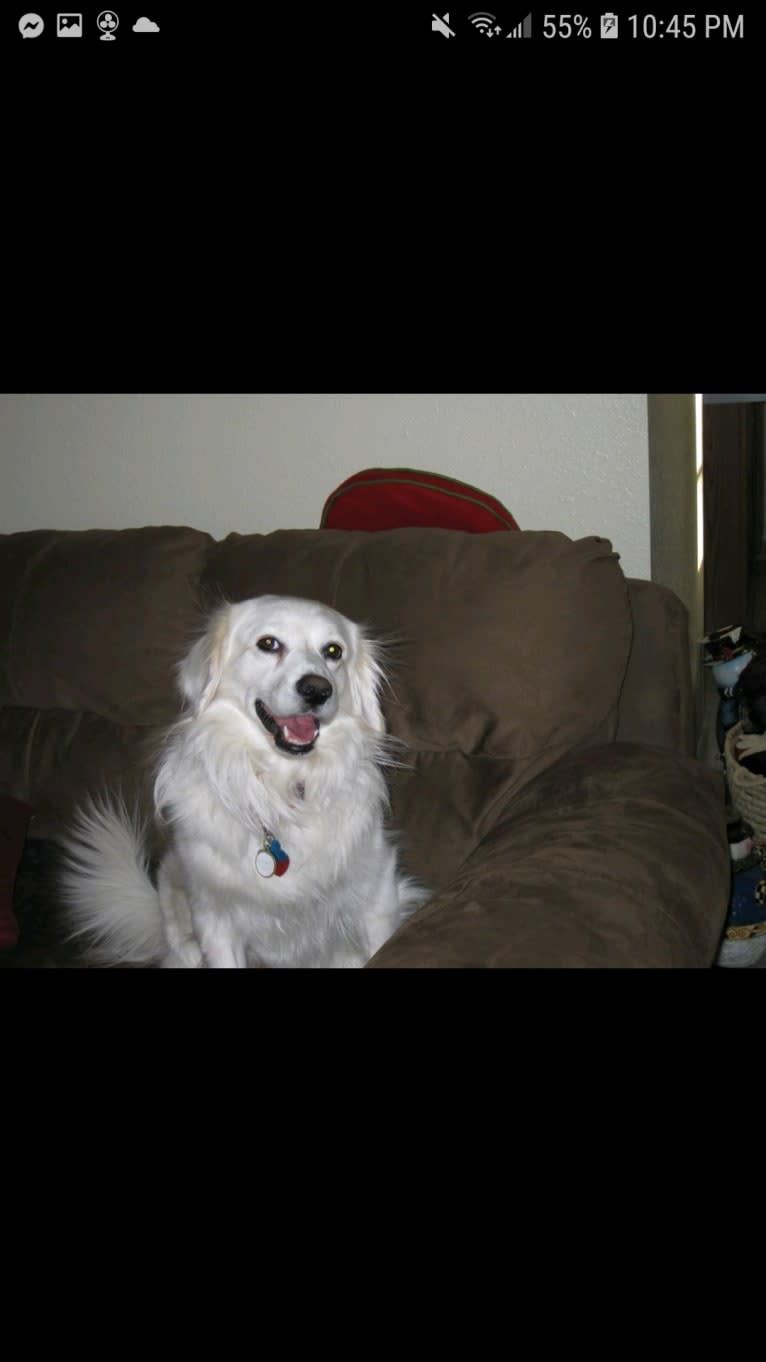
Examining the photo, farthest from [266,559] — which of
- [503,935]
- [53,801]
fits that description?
[503,935]

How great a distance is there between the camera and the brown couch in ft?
4.42

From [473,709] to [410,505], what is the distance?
60 cm

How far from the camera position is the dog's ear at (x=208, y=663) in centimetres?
196

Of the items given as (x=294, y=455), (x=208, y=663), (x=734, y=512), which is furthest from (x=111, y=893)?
(x=734, y=512)

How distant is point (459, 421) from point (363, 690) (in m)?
1.04

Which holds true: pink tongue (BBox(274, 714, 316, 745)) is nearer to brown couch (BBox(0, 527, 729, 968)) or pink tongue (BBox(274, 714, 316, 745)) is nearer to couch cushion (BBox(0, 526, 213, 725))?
brown couch (BBox(0, 527, 729, 968))

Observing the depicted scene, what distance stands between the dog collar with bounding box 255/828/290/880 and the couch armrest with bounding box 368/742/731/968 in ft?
1.22

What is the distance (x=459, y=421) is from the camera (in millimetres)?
2727

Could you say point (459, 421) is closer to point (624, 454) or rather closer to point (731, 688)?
point (624, 454)

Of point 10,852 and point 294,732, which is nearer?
point 294,732
